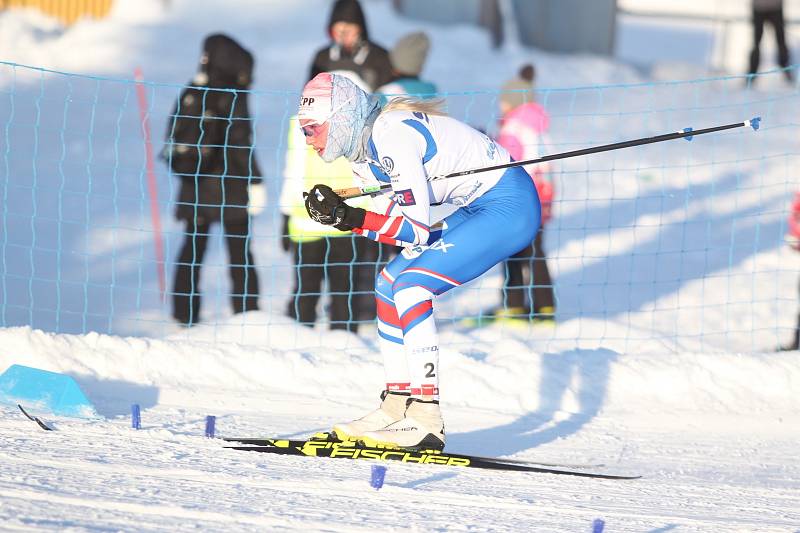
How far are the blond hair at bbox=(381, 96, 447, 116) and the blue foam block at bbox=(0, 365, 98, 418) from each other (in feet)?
6.33

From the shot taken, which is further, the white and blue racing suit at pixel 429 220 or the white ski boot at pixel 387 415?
the white ski boot at pixel 387 415

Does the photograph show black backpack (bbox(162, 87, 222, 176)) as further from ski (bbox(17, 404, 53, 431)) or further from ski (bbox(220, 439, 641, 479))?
ski (bbox(220, 439, 641, 479))

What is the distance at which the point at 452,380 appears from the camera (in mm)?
6633

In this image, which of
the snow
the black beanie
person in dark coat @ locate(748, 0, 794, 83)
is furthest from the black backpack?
person in dark coat @ locate(748, 0, 794, 83)

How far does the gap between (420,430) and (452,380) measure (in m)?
1.39

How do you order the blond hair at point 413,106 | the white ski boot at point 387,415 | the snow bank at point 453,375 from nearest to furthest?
the blond hair at point 413,106
the white ski boot at point 387,415
the snow bank at point 453,375

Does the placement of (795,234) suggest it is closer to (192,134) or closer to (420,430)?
(192,134)

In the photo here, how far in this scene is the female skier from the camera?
4.91 m

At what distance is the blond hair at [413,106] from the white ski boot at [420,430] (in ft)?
3.91

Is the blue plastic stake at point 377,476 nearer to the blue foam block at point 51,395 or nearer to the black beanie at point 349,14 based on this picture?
the blue foam block at point 51,395

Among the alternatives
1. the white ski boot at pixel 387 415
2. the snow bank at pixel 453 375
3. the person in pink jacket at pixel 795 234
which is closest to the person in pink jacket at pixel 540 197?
the snow bank at pixel 453 375

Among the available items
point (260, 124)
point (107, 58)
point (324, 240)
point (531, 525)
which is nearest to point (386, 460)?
point (531, 525)

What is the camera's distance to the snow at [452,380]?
4.65 meters

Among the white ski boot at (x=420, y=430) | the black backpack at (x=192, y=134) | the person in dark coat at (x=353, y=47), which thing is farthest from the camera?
the person in dark coat at (x=353, y=47)
